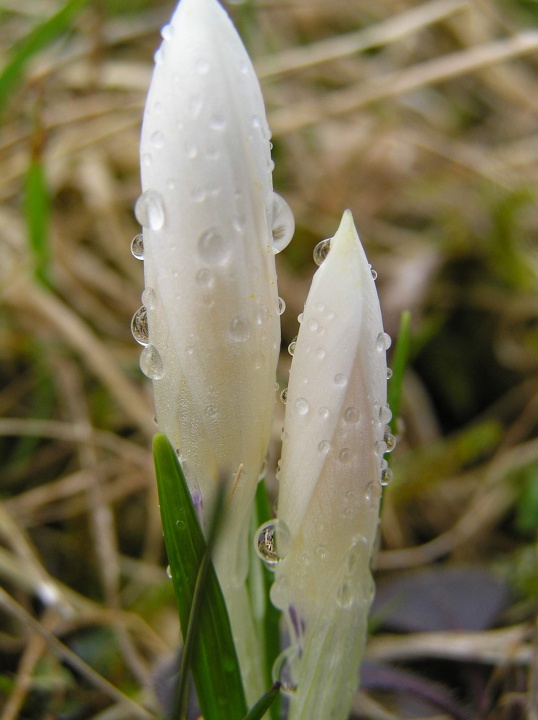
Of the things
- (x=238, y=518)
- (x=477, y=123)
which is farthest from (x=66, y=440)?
(x=477, y=123)

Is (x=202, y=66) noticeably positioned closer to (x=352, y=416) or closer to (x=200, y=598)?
(x=352, y=416)

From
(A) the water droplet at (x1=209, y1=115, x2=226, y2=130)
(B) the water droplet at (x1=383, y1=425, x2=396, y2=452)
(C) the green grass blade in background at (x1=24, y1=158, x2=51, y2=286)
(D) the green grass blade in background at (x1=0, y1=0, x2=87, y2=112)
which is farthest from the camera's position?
(C) the green grass blade in background at (x1=24, y1=158, x2=51, y2=286)

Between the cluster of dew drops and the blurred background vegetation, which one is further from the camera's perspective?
the blurred background vegetation

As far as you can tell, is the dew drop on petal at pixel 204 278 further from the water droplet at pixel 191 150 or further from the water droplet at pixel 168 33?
the water droplet at pixel 168 33

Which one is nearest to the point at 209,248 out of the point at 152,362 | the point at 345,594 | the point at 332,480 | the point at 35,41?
the point at 152,362

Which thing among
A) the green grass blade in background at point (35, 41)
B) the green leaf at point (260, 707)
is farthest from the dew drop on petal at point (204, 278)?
the green grass blade in background at point (35, 41)

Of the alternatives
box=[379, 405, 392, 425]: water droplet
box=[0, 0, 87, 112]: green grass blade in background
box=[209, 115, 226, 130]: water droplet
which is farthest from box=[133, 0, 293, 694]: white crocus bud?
box=[0, 0, 87, 112]: green grass blade in background

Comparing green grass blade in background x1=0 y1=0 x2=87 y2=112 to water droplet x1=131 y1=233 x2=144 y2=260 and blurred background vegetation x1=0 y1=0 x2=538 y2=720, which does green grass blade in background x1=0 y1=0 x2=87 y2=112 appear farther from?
water droplet x1=131 y1=233 x2=144 y2=260
